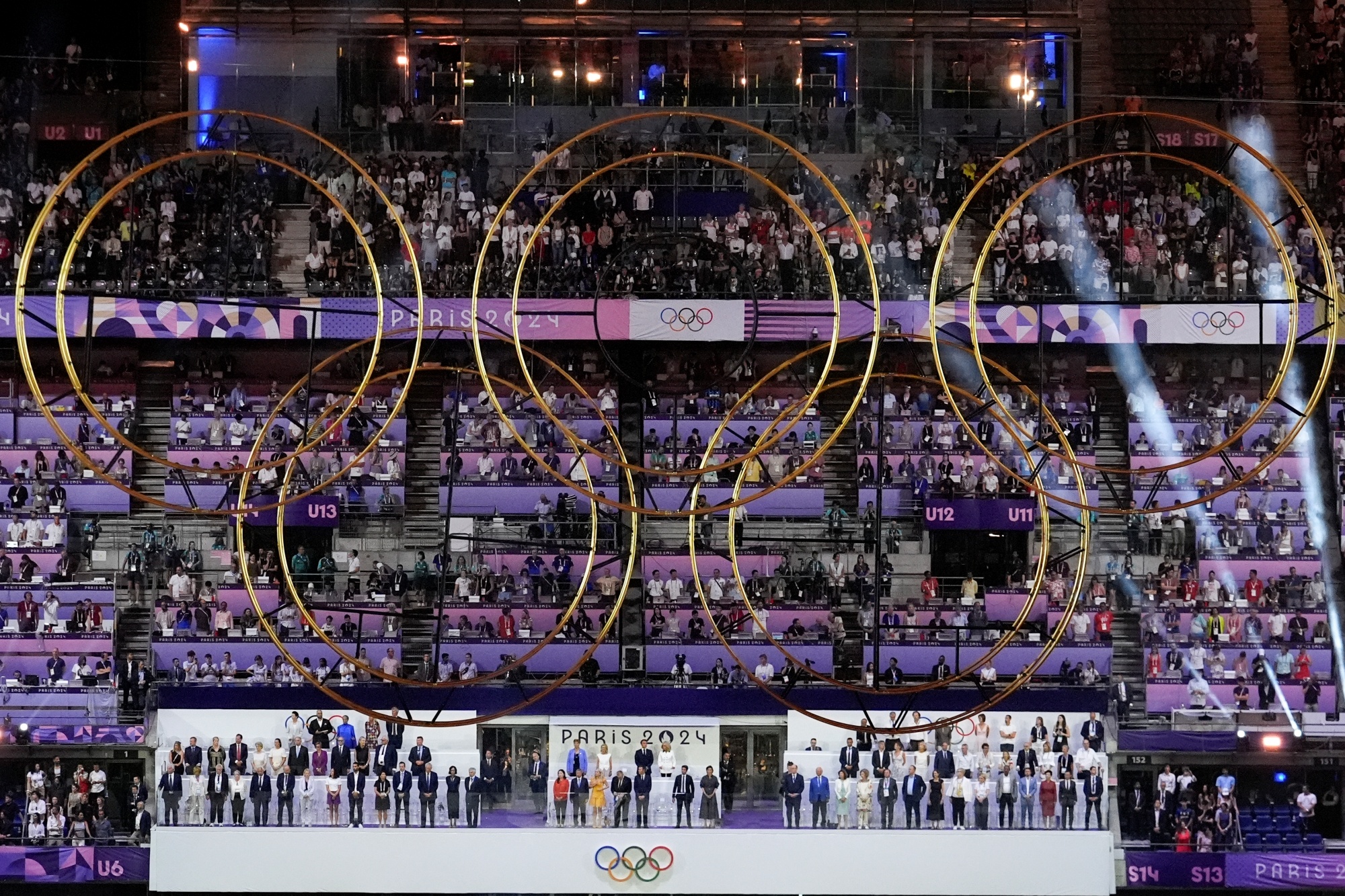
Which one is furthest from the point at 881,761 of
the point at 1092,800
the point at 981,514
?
the point at 981,514

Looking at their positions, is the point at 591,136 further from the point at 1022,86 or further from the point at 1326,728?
the point at 1326,728

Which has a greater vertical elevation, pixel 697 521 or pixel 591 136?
pixel 591 136

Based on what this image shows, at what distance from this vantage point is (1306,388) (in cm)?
4625

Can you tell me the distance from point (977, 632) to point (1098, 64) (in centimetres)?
1558

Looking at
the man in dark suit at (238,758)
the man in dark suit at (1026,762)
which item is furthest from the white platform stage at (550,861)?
the man in dark suit at (1026,762)

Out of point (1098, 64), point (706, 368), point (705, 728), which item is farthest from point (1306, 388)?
point (705, 728)

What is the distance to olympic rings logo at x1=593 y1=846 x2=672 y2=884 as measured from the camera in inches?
1474

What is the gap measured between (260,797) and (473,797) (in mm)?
4106

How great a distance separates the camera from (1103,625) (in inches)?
1626

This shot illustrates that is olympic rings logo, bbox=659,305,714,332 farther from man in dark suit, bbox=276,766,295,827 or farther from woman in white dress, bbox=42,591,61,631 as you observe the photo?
woman in white dress, bbox=42,591,61,631

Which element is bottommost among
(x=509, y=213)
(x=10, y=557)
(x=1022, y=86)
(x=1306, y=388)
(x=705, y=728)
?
(x=705, y=728)

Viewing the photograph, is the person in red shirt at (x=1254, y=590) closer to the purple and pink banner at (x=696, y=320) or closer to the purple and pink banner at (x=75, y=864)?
the purple and pink banner at (x=696, y=320)

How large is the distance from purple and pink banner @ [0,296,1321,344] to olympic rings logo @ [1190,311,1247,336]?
2cm

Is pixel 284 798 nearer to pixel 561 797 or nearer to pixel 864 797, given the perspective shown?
pixel 561 797
